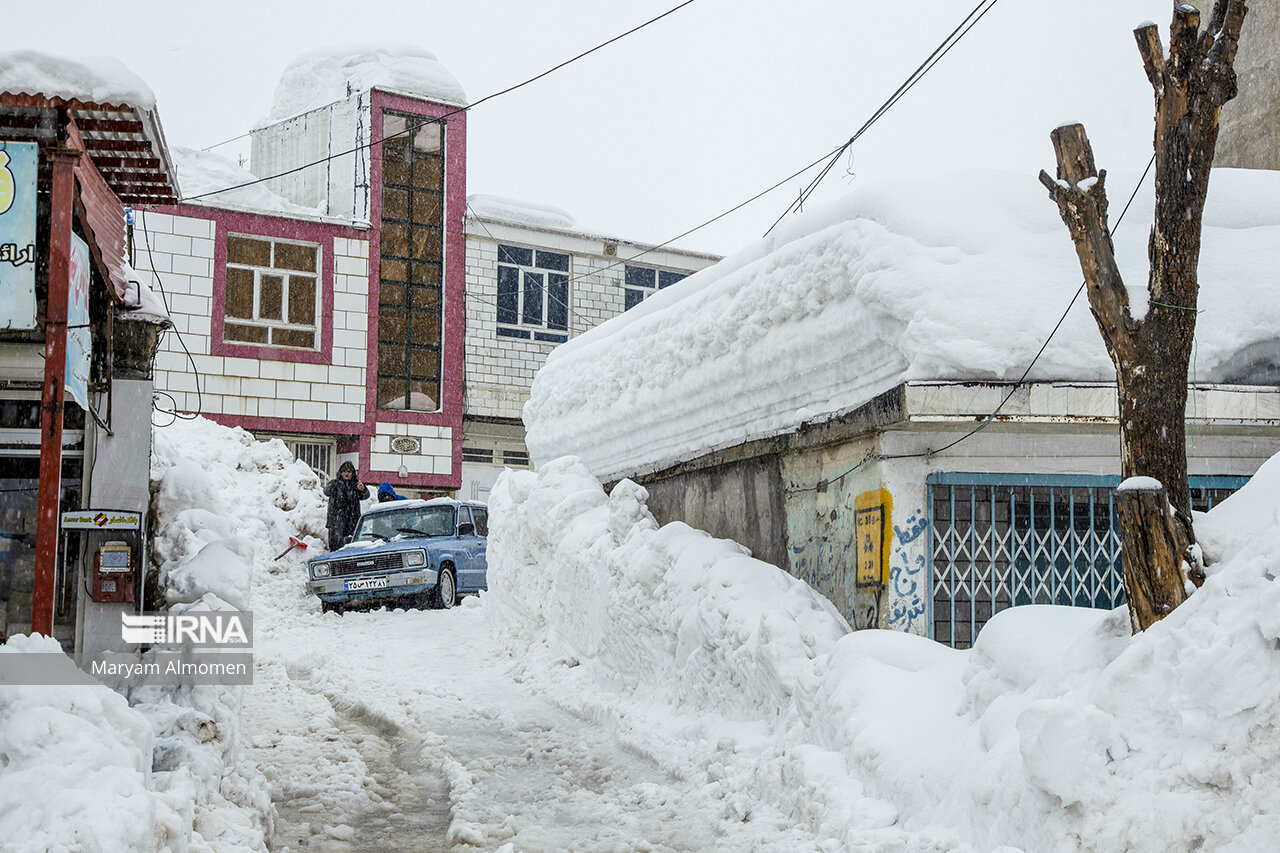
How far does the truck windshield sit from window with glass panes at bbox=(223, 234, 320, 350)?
660 centimetres

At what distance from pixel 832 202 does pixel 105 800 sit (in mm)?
6296

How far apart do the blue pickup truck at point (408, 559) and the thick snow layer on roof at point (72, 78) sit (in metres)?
9.46

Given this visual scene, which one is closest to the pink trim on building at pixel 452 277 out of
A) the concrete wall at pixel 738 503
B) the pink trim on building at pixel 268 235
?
the pink trim on building at pixel 268 235

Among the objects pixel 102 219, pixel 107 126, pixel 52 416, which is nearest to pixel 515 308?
pixel 102 219

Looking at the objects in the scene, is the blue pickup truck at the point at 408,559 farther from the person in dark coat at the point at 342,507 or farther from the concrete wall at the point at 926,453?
the concrete wall at the point at 926,453

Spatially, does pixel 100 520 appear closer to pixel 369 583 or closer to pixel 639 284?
pixel 369 583

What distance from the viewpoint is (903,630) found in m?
7.86

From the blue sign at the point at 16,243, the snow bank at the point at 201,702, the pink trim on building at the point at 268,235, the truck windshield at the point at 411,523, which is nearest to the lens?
the snow bank at the point at 201,702

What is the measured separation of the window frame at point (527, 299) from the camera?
25.3 m

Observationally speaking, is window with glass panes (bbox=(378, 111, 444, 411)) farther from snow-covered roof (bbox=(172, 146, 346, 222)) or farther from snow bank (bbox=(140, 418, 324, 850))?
snow bank (bbox=(140, 418, 324, 850))

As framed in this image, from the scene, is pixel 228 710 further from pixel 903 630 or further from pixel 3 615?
pixel 903 630

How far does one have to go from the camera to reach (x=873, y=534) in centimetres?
797

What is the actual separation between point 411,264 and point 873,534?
17.1m

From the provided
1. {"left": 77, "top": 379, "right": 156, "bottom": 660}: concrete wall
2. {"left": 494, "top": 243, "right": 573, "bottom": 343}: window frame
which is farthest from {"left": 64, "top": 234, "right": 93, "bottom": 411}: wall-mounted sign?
{"left": 494, "top": 243, "right": 573, "bottom": 343}: window frame
